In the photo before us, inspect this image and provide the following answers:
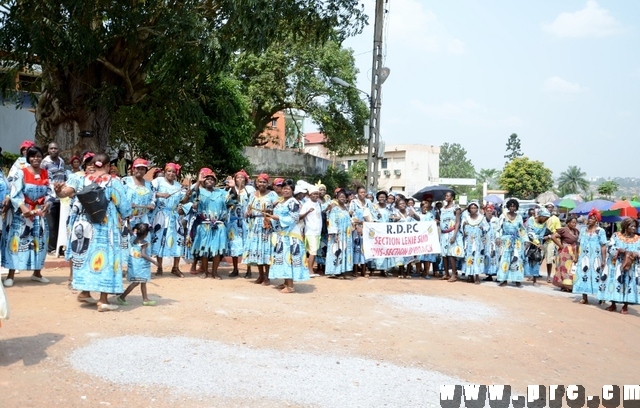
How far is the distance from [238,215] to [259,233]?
1163 millimetres

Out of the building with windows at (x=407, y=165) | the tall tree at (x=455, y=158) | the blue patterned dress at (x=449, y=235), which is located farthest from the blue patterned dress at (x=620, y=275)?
the tall tree at (x=455, y=158)

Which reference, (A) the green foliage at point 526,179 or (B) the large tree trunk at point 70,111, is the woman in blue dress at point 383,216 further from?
(A) the green foliage at point 526,179

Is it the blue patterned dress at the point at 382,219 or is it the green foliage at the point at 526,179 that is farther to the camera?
the green foliage at the point at 526,179

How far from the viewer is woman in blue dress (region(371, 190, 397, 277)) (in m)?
12.5

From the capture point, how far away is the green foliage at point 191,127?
16406mm

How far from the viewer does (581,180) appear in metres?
84.5

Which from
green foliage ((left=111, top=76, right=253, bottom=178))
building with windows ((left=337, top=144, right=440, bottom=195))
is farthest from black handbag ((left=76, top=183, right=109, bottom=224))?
building with windows ((left=337, top=144, right=440, bottom=195))

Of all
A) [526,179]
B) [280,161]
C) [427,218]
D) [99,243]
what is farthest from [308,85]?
[526,179]

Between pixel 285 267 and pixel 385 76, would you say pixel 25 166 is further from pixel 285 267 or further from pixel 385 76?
pixel 385 76

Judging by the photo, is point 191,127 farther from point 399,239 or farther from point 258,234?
point 258,234

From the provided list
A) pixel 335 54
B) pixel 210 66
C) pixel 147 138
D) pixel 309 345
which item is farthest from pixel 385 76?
pixel 335 54

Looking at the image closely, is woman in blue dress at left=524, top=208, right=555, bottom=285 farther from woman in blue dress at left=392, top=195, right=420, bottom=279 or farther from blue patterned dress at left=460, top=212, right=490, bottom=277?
woman in blue dress at left=392, top=195, right=420, bottom=279

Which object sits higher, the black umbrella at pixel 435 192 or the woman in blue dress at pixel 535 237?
the black umbrella at pixel 435 192

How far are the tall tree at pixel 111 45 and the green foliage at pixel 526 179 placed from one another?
53328 mm
